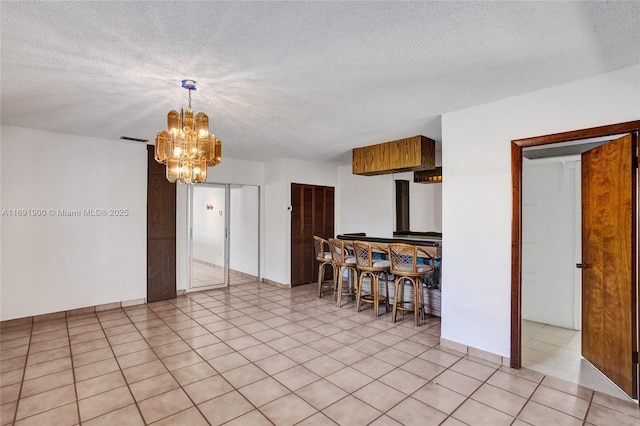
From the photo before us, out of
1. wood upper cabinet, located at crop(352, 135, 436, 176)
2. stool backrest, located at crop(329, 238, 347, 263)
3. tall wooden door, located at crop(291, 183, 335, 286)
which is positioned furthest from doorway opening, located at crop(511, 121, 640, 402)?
tall wooden door, located at crop(291, 183, 335, 286)

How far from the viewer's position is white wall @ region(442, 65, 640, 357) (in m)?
2.78

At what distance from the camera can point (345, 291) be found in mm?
5793

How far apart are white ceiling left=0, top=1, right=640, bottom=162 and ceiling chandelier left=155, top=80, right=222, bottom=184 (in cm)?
27

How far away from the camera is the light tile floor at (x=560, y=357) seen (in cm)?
277

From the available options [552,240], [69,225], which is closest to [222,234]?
[69,225]

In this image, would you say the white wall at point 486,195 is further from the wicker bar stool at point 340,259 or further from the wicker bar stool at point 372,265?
the wicker bar stool at point 340,259

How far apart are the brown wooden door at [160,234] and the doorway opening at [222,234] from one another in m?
0.45

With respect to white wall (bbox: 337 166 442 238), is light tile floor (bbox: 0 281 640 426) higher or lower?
lower

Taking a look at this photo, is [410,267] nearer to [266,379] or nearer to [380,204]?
[266,379]

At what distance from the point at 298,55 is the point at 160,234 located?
→ 4.14 metres

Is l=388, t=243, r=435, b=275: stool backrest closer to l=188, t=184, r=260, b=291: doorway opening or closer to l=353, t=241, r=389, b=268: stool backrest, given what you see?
l=353, t=241, r=389, b=268: stool backrest

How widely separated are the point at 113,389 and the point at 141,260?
2.81 metres

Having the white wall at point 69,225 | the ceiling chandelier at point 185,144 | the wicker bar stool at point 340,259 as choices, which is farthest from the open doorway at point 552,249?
the white wall at point 69,225

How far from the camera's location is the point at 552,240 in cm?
413
